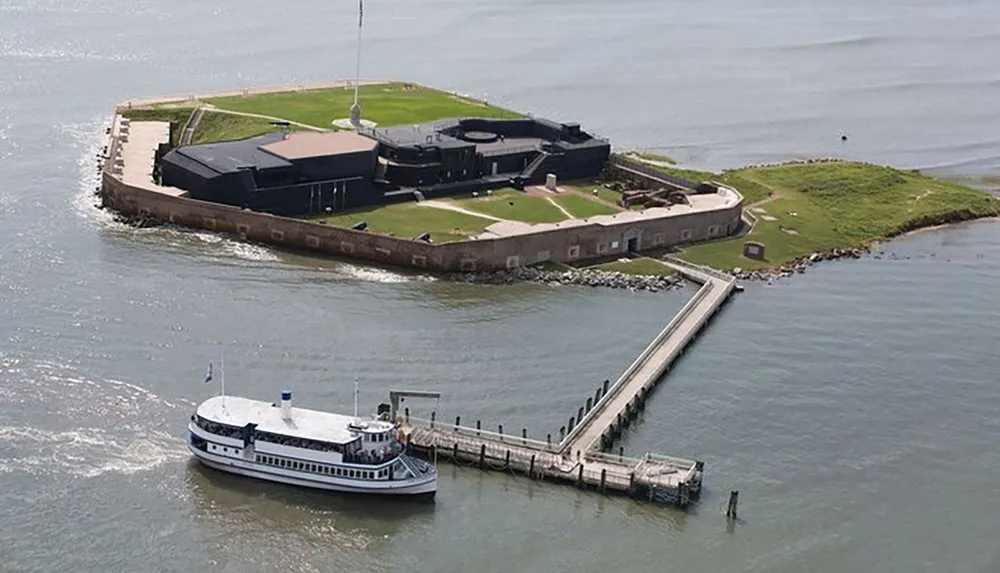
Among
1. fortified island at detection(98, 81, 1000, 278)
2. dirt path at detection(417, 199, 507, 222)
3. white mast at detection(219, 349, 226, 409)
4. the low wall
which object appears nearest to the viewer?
white mast at detection(219, 349, 226, 409)

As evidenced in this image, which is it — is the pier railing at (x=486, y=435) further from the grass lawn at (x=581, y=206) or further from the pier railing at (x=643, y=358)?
the grass lawn at (x=581, y=206)

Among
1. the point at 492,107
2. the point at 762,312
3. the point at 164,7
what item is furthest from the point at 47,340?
the point at 164,7

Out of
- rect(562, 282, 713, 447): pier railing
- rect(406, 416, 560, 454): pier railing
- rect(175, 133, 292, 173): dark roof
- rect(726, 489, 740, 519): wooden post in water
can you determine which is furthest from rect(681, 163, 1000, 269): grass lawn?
rect(726, 489, 740, 519): wooden post in water

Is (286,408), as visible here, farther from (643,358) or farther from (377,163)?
(377,163)

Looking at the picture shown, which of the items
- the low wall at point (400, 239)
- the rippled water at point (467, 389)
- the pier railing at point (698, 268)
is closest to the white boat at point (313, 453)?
the rippled water at point (467, 389)

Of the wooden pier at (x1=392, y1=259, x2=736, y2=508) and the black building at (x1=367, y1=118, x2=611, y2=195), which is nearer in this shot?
the wooden pier at (x1=392, y1=259, x2=736, y2=508)

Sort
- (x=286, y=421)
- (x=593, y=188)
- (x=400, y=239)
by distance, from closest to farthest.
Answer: (x=286, y=421), (x=400, y=239), (x=593, y=188)

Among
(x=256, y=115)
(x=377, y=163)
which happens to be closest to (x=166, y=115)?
(x=256, y=115)

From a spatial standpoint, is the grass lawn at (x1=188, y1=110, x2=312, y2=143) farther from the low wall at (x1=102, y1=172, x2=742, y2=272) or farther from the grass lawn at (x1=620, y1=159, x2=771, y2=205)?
the grass lawn at (x1=620, y1=159, x2=771, y2=205)
